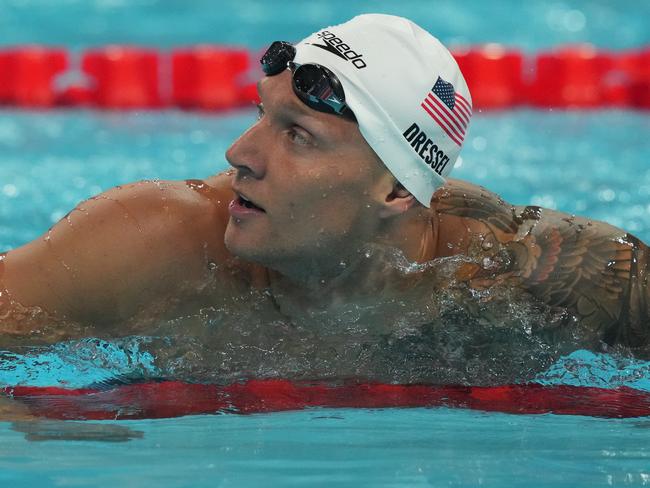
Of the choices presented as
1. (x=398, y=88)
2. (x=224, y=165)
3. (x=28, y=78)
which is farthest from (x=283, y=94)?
(x=28, y=78)

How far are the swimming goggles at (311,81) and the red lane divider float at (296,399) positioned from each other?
0.60 meters

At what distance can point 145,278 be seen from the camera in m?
2.35

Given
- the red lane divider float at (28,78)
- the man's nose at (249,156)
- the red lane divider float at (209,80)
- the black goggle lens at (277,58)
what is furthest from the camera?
the red lane divider float at (209,80)

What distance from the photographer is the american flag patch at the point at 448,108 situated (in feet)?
7.91

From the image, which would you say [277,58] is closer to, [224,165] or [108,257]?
[108,257]

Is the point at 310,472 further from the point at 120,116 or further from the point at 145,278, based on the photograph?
the point at 120,116

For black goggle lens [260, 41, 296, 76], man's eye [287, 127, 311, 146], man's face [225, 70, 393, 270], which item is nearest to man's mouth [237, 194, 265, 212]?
man's face [225, 70, 393, 270]

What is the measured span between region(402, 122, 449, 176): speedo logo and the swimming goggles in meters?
0.15

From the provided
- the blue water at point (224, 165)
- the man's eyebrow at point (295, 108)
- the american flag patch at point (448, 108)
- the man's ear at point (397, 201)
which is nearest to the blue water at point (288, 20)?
the blue water at point (224, 165)

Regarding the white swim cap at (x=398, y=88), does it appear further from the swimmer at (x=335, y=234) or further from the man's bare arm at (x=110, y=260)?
the man's bare arm at (x=110, y=260)

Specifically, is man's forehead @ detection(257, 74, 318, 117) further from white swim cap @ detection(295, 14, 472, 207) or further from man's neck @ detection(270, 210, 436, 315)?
man's neck @ detection(270, 210, 436, 315)

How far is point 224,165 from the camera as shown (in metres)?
Answer: 5.59

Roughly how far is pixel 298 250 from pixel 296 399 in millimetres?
327

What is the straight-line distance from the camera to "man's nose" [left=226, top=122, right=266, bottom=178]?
2.22 m
